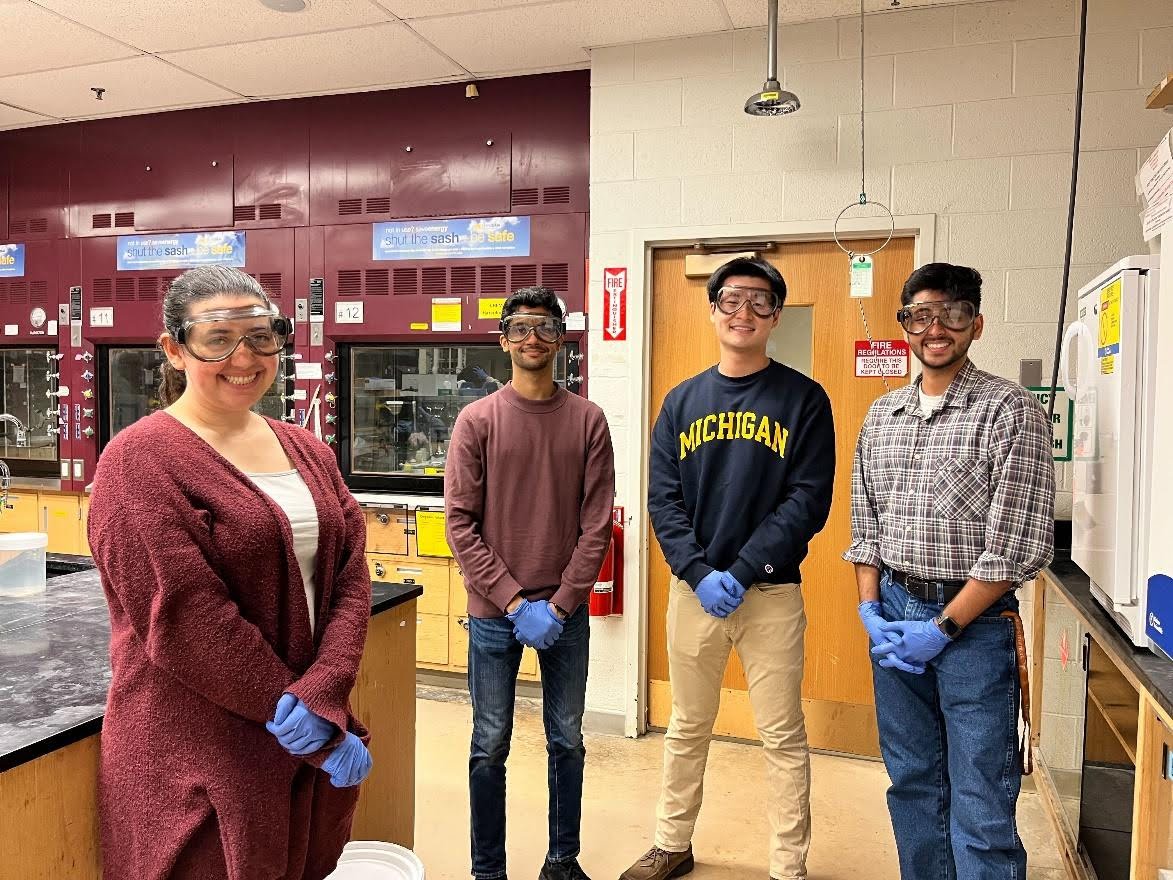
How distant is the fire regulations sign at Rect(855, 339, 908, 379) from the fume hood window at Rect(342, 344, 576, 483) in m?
1.62

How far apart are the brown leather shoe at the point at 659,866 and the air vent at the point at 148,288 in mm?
3734

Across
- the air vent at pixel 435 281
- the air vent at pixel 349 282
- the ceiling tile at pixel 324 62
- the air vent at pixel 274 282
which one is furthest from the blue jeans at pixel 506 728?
the air vent at pixel 274 282

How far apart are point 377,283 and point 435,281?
31 cm

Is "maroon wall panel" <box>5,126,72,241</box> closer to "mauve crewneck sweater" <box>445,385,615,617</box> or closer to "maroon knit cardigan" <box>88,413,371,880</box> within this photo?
"mauve crewneck sweater" <box>445,385,615,617</box>

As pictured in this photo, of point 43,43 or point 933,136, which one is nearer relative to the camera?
point 933,136

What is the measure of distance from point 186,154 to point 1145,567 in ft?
14.9

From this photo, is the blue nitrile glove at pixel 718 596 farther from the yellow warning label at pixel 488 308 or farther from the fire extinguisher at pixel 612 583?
the yellow warning label at pixel 488 308

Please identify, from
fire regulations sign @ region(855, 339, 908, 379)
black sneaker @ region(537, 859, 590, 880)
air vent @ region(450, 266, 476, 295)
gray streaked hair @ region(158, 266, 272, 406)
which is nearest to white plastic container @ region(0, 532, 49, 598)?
gray streaked hair @ region(158, 266, 272, 406)

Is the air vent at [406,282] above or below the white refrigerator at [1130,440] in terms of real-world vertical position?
above

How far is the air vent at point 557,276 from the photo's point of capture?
3766mm

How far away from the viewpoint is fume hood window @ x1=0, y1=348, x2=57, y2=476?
4.74 m

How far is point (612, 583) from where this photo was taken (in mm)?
3445

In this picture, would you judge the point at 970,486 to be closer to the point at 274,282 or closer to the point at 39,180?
the point at 274,282

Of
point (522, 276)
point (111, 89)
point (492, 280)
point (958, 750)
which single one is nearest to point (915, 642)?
point (958, 750)
